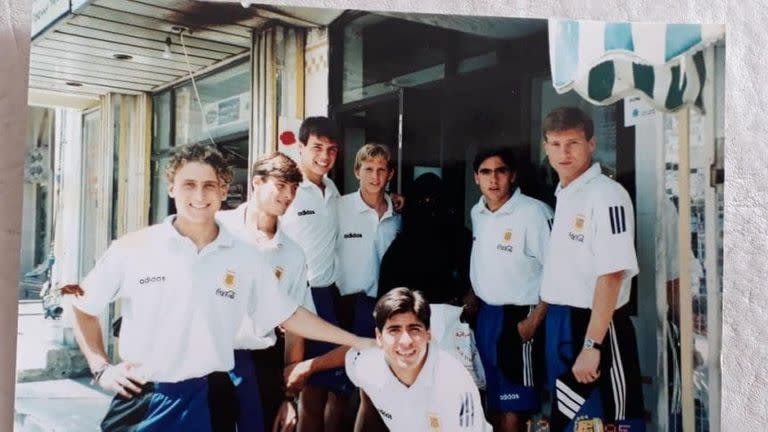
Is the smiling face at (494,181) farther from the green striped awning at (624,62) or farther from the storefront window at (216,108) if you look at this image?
the storefront window at (216,108)

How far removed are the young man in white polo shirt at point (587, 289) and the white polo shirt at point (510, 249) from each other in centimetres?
5

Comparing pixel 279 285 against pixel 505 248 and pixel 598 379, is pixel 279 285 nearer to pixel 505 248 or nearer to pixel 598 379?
pixel 505 248

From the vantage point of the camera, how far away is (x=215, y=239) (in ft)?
8.11

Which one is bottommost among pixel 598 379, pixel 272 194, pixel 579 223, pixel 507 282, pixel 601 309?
pixel 598 379

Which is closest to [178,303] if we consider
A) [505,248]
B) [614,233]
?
[505,248]

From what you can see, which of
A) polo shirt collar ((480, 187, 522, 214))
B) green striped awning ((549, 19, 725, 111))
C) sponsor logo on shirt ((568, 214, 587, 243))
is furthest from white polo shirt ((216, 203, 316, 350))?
green striped awning ((549, 19, 725, 111))

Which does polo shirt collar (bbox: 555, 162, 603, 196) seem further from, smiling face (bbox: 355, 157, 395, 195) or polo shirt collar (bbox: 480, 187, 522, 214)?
smiling face (bbox: 355, 157, 395, 195)

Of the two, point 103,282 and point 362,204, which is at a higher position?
point 362,204

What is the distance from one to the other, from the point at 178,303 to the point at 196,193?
0.42m

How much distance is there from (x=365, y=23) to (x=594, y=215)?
1.19m

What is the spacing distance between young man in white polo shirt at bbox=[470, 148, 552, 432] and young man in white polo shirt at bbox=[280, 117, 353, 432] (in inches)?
22.5

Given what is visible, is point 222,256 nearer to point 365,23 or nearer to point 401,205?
point 401,205

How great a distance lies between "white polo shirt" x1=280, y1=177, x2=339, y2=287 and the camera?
2520 millimetres

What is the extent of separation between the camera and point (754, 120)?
2729 millimetres
